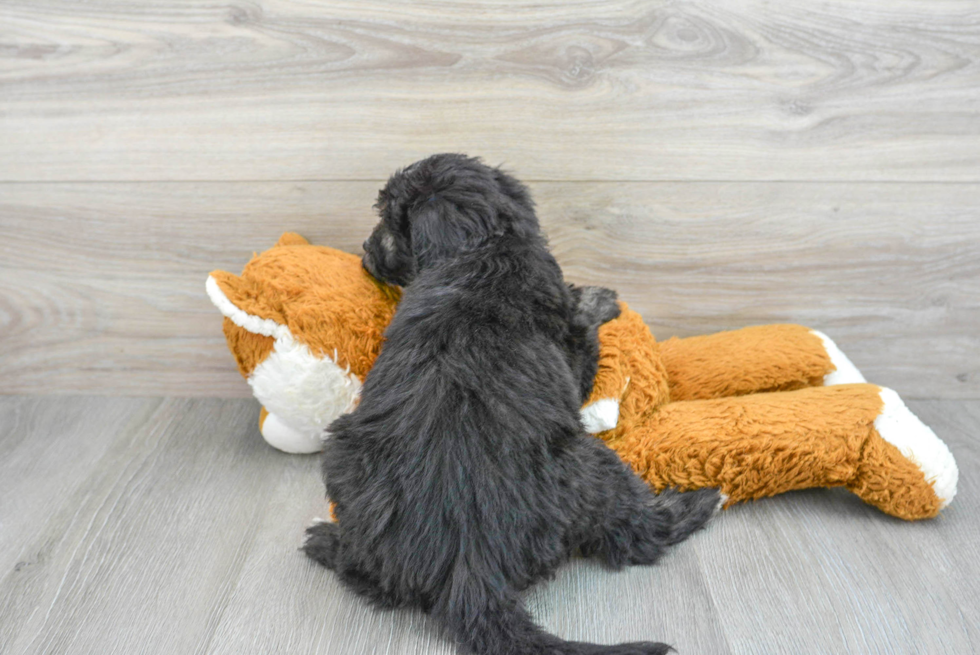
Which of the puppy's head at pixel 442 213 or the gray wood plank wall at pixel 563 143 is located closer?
the puppy's head at pixel 442 213

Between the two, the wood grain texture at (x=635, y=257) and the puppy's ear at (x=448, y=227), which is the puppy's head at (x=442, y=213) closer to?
the puppy's ear at (x=448, y=227)

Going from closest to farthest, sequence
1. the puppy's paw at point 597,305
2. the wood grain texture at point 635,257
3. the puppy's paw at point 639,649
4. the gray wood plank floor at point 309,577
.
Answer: the puppy's paw at point 639,649 < the gray wood plank floor at point 309,577 < the puppy's paw at point 597,305 < the wood grain texture at point 635,257

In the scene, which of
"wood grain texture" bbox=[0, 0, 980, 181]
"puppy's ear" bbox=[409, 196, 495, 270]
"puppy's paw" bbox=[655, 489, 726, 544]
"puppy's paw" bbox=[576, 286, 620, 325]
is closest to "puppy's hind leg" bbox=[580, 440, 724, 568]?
"puppy's paw" bbox=[655, 489, 726, 544]

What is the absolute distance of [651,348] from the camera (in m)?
1.24

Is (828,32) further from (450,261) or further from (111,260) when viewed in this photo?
(111,260)

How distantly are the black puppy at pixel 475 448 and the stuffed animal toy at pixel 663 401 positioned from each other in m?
0.11

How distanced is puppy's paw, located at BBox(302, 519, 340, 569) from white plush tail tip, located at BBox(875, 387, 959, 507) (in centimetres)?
85

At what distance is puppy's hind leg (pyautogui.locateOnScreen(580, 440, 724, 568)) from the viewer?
3.35 ft

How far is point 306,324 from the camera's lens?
1.17m

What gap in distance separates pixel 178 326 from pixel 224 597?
0.70 metres

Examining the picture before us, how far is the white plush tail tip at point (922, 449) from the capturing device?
43.8 inches

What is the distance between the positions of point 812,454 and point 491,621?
584 mm

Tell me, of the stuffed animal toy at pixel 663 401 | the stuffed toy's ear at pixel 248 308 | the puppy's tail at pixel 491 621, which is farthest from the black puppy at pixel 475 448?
the stuffed toy's ear at pixel 248 308

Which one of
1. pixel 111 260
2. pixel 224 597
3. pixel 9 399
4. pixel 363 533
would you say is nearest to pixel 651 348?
pixel 363 533
